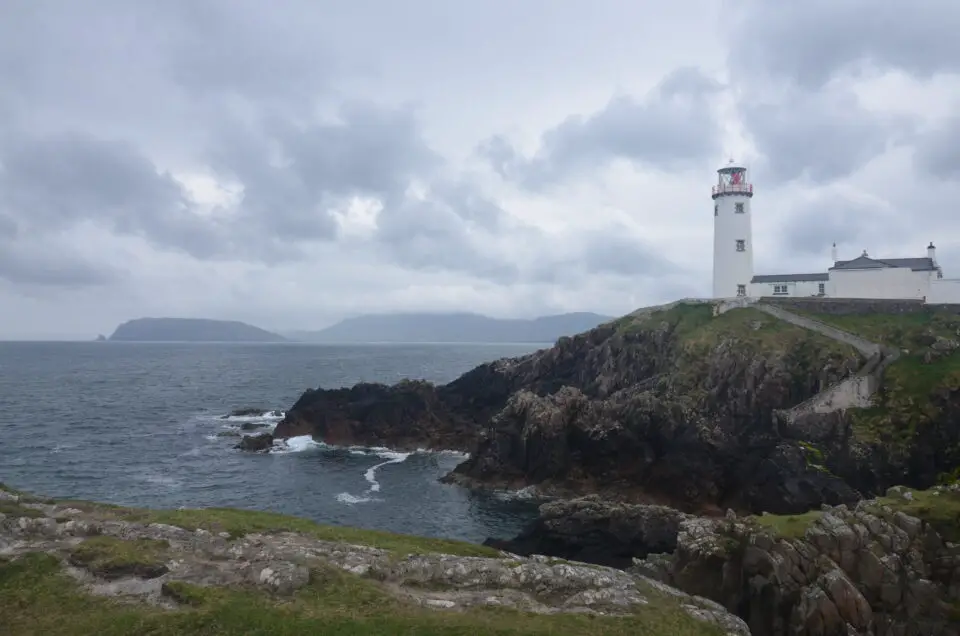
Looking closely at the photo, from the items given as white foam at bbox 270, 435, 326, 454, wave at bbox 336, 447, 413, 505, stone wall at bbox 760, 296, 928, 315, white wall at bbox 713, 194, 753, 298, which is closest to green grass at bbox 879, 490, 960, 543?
stone wall at bbox 760, 296, 928, 315

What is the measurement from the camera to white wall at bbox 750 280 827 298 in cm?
7217

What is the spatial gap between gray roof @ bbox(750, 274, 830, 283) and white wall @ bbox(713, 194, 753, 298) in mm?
1242

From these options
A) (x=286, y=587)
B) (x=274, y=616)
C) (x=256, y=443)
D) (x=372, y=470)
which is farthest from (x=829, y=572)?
(x=256, y=443)

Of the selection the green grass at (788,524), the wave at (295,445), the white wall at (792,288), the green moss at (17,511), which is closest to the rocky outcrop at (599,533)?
the green grass at (788,524)

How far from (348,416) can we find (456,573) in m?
58.6

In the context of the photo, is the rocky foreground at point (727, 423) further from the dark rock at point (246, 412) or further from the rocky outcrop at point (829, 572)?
the dark rock at point (246, 412)

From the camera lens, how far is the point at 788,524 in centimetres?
2881

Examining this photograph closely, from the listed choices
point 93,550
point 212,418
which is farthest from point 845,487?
point 212,418

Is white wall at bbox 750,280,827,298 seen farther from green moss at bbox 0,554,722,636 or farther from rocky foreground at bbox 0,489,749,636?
green moss at bbox 0,554,722,636

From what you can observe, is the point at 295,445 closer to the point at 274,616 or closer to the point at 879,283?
the point at 274,616

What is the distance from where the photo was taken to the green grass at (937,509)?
28609mm

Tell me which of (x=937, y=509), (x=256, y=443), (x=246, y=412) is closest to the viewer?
(x=937, y=509)

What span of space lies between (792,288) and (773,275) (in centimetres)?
321

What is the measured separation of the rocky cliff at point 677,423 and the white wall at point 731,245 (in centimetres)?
540
